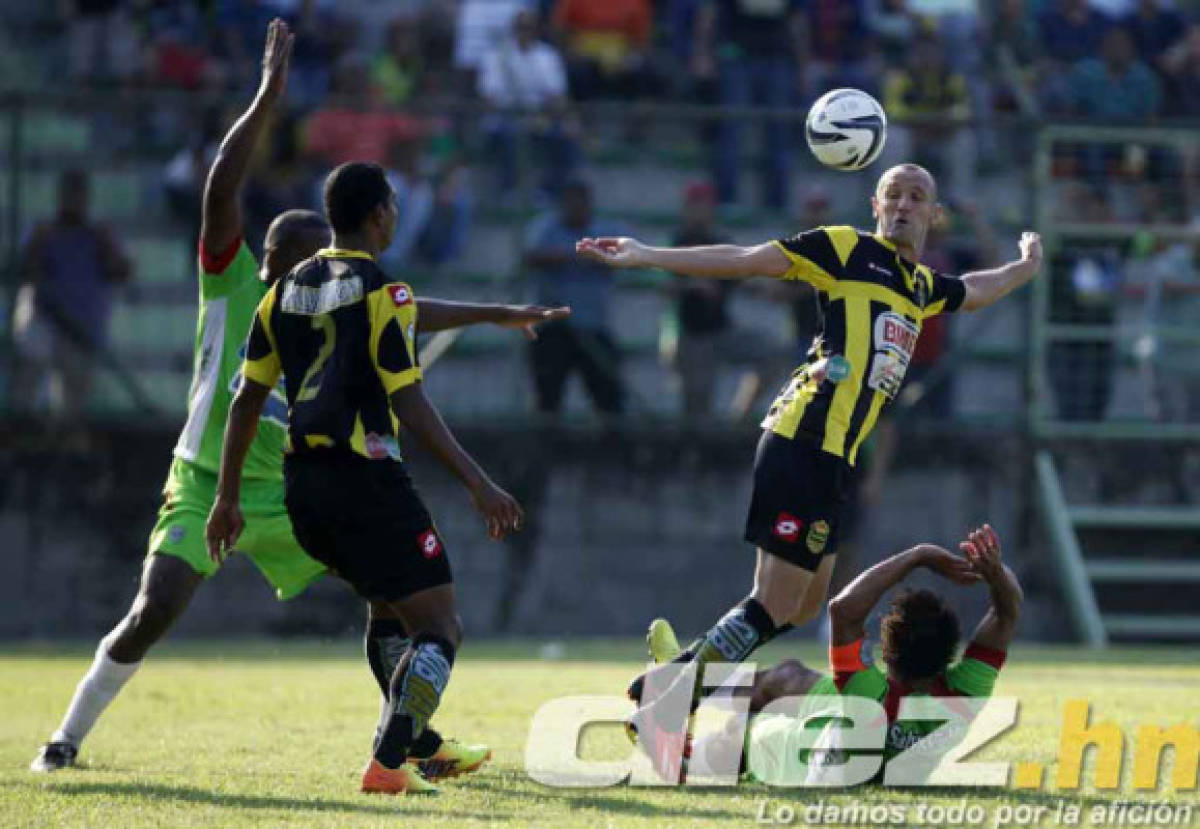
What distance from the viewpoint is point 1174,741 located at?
932 cm

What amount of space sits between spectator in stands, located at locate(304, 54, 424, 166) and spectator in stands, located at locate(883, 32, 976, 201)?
4592mm

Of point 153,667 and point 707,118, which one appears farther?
point 707,118

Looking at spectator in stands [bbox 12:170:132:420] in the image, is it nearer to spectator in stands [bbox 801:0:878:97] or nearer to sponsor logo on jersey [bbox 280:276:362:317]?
spectator in stands [bbox 801:0:878:97]

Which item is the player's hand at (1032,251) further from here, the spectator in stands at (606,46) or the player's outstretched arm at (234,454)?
the spectator in stands at (606,46)

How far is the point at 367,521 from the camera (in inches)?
310

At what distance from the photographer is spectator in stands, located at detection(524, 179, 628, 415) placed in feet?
60.5

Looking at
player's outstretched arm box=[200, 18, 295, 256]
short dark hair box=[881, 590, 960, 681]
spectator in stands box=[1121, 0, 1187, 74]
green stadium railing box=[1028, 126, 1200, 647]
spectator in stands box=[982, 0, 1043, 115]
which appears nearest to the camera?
short dark hair box=[881, 590, 960, 681]

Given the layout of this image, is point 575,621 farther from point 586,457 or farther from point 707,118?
point 707,118

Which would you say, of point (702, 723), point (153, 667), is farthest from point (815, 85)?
point (702, 723)

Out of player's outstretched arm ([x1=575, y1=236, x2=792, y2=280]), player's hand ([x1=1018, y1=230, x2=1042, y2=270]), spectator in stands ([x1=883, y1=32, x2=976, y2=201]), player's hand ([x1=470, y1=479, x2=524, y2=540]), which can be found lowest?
player's hand ([x1=470, y1=479, x2=524, y2=540])

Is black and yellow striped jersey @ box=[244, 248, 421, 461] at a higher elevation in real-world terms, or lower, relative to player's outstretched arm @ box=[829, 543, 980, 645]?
higher

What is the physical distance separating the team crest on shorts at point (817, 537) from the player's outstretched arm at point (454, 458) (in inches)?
52.3

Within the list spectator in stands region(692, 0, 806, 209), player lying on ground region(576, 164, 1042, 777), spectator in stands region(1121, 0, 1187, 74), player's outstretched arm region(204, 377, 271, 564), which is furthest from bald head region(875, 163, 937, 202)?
spectator in stands region(1121, 0, 1187, 74)

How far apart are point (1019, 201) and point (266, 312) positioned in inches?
500
